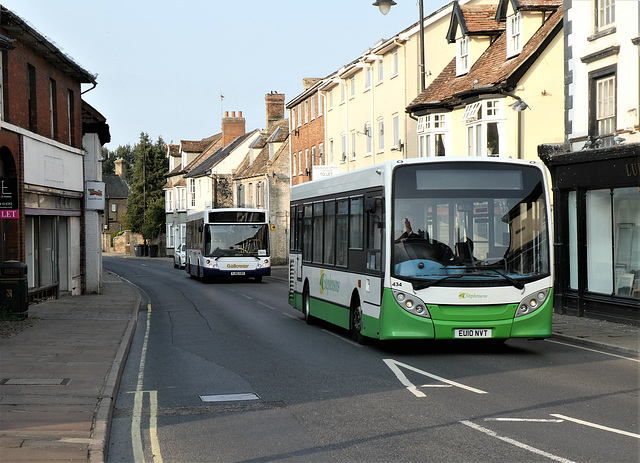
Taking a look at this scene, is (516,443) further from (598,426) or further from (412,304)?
(412,304)

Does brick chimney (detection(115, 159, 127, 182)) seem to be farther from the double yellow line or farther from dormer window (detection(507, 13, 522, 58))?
the double yellow line

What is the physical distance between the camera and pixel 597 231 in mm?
20094

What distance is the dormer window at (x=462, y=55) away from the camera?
30.1m

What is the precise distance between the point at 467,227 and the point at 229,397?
475 centimetres

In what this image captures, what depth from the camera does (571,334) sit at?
15938 millimetres

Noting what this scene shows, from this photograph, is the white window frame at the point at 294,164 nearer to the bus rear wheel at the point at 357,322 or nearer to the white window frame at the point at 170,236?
the white window frame at the point at 170,236

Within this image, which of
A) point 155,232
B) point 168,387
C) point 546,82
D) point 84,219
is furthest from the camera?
point 155,232

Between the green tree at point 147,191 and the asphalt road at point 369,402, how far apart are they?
7706 centimetres

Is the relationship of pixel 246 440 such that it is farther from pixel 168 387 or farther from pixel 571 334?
pixel 571 334

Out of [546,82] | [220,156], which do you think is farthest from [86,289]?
[220,156]

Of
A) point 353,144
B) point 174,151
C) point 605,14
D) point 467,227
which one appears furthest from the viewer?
point 174,151

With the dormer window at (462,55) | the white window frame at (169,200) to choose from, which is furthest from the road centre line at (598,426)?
the white window frame at (169,200)

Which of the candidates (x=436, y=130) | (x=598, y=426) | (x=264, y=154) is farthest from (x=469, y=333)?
(x=264, y=154)

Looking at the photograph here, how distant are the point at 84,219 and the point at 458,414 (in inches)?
898
